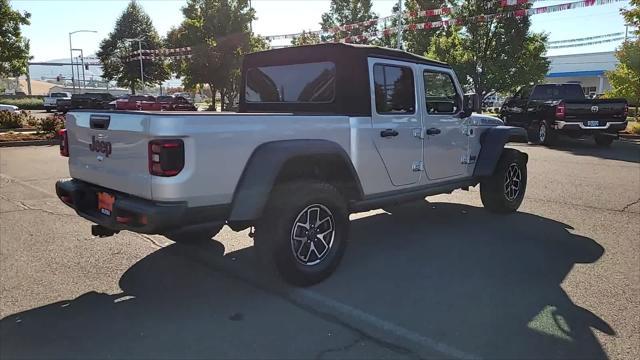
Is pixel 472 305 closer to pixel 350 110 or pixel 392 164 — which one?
pixel 392 164

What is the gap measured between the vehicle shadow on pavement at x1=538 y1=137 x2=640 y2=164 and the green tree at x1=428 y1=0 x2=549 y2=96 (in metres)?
7.80

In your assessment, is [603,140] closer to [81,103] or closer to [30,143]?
[30,143]

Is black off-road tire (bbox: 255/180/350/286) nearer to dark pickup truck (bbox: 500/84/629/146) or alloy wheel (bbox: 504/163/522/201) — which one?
alloy wheel (bbox: 504/163/522/201)

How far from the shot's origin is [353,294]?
156 inches

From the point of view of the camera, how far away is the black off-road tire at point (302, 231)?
386 centimetres

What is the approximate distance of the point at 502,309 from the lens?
3693 mm

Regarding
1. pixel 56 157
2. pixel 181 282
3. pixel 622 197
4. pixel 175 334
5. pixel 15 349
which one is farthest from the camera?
pixel 56 157

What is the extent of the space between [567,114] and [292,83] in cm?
1196

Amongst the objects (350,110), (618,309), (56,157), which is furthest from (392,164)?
(56,157)

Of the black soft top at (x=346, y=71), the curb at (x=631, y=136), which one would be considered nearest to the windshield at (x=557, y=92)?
the curb at (x=631, y=136)

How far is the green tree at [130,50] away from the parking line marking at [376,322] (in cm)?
5200

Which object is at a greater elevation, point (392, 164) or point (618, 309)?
point (392, 164)

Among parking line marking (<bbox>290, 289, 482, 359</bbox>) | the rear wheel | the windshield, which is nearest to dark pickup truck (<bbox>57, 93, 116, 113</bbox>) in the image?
the windshield

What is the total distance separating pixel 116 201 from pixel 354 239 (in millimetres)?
2685
